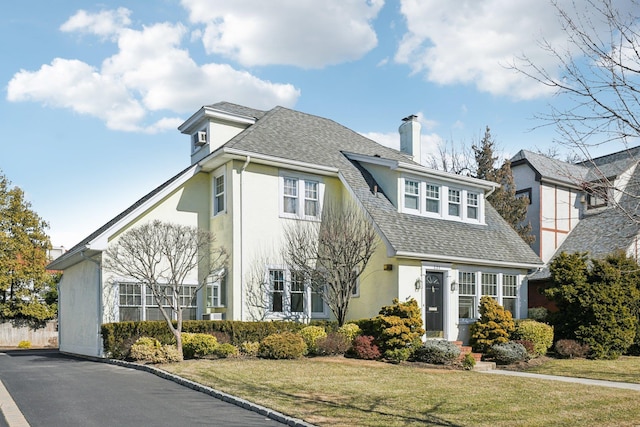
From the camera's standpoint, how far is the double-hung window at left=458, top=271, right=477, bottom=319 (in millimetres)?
21922

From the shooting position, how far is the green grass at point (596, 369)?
1588 centimetres

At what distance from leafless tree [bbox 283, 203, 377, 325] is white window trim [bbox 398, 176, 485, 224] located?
2.09 meters

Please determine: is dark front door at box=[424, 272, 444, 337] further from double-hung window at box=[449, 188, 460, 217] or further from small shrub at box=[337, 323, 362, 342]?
double-hung window at box=[449, 188, 460, 217]

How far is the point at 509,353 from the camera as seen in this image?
1895 centimetres

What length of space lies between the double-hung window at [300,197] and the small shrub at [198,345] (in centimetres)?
585

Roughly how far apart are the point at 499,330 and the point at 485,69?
13.3m

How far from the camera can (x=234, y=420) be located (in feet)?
30.4

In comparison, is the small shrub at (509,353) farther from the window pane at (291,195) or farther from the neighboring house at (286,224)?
the window pane at (291,195)

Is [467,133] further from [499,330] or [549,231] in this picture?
[499,330]

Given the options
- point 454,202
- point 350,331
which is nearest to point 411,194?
point 454,202

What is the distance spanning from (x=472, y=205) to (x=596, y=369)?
8.83m

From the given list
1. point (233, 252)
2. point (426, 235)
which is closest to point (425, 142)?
point (426, 235)

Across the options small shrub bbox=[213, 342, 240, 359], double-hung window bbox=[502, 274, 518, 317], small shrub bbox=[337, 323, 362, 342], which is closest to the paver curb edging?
small shrub bbox=[213, 342, 240, 359]

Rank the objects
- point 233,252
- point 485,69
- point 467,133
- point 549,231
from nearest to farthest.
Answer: point 485,69, point 233,252, point 549,231, point 467,133
